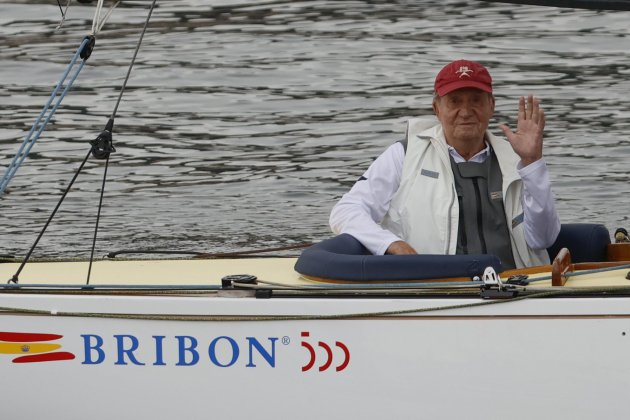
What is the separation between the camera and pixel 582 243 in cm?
600

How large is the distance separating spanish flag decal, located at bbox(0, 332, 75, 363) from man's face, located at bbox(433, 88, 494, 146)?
174 cm

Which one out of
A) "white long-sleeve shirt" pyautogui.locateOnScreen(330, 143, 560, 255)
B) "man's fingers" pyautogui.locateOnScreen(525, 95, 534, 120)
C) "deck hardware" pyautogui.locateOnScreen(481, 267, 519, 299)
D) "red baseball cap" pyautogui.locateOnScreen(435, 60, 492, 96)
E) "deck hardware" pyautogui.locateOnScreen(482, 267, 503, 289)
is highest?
"red baseball cap" pyautogui.locateOnScreen(435, 60, 492, 96)

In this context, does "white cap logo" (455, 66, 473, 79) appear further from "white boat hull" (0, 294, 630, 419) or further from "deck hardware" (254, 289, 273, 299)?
"deck hardware" (254, 289, 273, 299)

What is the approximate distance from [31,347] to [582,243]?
7.49 ft

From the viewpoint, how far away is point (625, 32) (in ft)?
58.4

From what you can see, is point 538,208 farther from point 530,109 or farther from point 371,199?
point 371,199

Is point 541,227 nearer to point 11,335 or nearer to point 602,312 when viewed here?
point 602,312

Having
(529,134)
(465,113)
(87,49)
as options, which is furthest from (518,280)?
(87,49)

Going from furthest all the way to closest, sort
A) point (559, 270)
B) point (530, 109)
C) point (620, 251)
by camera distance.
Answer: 1. point (620, 251)
2. point (530, 109)
3. point (559, 270)

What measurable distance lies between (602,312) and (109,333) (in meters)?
1.82

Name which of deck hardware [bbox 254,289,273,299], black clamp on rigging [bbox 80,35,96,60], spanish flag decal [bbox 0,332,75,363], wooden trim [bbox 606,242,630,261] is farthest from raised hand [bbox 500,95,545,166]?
spanish flag decal [bbox 0,332,75,363]

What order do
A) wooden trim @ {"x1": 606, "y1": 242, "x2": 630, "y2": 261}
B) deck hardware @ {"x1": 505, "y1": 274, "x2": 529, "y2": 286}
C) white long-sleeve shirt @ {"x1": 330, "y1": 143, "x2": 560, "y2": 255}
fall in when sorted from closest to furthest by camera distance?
1. deck hardware @ {"x1": 505, "y1": 274, "x2": 529, "y2": 286}
2. white long-sleeve shirt @ {"x1": 330, "y1": 143, "x2": 560, "y2": 255}
3. wooden trim @ {"x1": 606, "y1": 242, "x2": 630, "y2": 261}

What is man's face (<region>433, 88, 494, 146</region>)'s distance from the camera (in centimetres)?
569

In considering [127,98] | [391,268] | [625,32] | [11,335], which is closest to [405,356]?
[391,268]
